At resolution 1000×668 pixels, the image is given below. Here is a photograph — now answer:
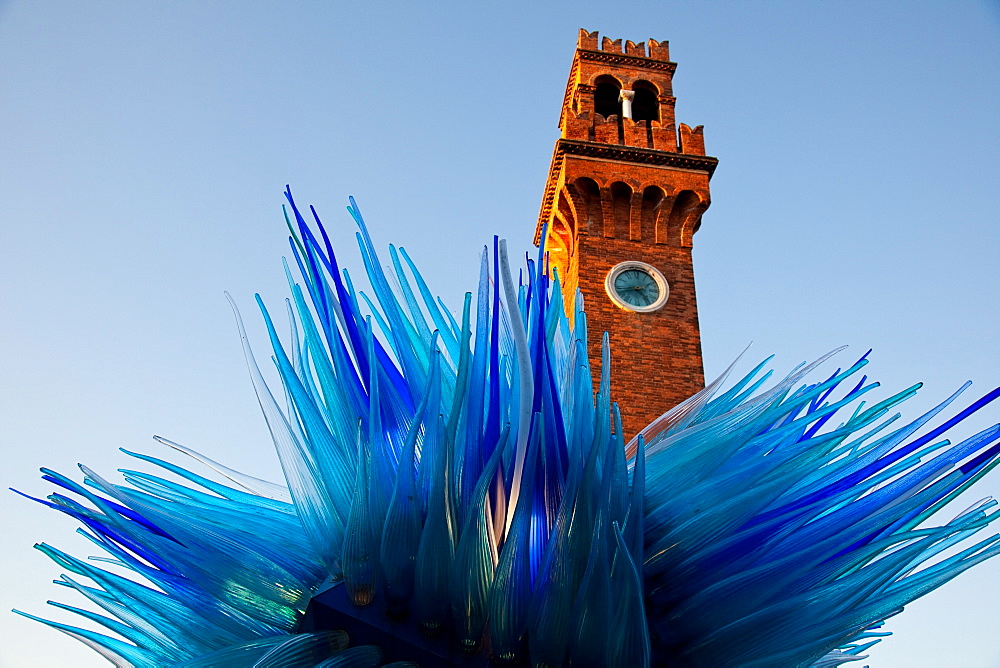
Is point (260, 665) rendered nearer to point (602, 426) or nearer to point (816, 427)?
point (602, 426)

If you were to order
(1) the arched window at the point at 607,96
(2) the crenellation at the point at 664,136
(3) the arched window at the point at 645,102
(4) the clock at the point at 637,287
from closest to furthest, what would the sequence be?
(4) the clock at the point at 637,287, (2) the crenellation at the point at 664,136, (3) the arched window at the point at 645,102, (1) the arched window at the point at 607,96

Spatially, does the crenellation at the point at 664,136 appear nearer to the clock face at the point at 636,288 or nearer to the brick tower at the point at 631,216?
the brick tower at the point at 631,216

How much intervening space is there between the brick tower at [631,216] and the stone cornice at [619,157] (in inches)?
0.6

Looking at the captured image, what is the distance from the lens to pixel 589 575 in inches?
215

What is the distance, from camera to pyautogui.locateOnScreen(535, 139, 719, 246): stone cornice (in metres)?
14.4

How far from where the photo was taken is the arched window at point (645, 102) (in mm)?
15938

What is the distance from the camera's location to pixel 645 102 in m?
16.2

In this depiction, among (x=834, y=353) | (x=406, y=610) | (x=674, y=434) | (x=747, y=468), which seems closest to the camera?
(x=406, y=610)

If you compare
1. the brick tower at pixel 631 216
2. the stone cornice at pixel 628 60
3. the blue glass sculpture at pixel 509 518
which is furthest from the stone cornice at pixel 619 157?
the blue glass sculpture at pixel 509 518

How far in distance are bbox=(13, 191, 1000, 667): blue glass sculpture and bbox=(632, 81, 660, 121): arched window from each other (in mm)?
9526

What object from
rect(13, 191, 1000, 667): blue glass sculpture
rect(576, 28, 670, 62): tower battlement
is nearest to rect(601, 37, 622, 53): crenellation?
rect(576, 28, 670, 62): tower battlement

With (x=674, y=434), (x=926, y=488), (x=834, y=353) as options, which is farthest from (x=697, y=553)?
(x=834, y=353)

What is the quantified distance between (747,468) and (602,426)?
4.00 feet

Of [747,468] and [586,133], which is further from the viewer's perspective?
[586,133]
